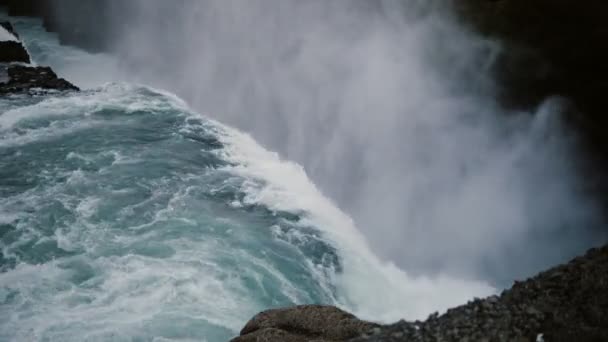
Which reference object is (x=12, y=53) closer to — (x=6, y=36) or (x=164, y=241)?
(x=6, y=36)

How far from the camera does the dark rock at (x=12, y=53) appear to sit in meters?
28.8

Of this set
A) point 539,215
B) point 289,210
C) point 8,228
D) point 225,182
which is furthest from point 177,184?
point 539,215

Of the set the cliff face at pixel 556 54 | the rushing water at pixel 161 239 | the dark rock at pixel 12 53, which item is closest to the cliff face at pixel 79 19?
the dark rock at pixel 12 53

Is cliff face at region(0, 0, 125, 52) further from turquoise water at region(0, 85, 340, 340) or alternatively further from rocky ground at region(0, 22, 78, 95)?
turquoise water at region(0, 85, 340, 340)

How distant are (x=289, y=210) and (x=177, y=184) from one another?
165 inches

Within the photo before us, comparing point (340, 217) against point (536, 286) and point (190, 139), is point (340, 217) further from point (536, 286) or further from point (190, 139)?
point (536, 286)

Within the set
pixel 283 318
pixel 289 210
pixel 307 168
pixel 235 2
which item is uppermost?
pixel 235 2

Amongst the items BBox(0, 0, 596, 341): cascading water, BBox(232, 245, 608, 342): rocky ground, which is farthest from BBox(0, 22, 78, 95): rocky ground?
BBox(232, 245, 608, 342): rocky ground

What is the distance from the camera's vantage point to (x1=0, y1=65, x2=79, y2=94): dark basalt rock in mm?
25250

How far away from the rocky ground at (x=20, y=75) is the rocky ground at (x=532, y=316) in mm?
22820

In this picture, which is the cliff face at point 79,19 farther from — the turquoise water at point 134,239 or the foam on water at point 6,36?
the turquoise water at point 134,239

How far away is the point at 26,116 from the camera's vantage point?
2222cm

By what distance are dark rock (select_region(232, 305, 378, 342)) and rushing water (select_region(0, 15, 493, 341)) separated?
10.4ft

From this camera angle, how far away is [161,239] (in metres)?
14.9
